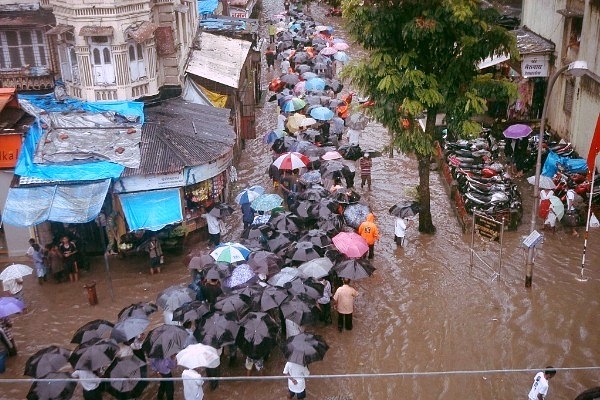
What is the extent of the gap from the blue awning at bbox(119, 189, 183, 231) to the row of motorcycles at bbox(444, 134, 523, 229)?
782 cm

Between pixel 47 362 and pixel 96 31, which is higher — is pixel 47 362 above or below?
below

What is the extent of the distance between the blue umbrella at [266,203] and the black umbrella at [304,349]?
617cm

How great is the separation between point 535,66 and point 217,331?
2014 centimetres

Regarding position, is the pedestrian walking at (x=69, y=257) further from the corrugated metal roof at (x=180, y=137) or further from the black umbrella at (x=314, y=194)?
the black umbrella at (x=314, y=194)

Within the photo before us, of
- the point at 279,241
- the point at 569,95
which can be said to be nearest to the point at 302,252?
the point at 279,241

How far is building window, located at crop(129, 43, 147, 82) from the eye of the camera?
19.6 m

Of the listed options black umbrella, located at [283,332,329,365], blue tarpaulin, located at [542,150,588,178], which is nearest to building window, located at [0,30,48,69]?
black umbrella, located at [283,332,329,365]

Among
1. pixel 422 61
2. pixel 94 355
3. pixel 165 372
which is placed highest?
pixel 422 61

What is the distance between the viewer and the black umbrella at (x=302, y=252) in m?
14.3

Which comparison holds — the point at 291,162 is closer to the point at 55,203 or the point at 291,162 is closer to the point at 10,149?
the point at 55,203

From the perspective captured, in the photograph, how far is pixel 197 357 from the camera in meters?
11.1

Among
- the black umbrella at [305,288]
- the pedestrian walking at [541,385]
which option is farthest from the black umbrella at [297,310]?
the pedestrian walking at [541,385]

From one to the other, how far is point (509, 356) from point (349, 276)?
11.7ft

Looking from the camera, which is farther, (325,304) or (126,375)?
(325,304)
